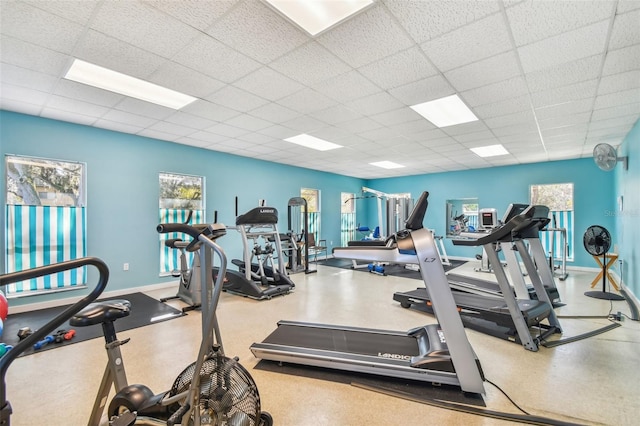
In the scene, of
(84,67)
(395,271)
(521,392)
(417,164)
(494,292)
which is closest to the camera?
(521,392)

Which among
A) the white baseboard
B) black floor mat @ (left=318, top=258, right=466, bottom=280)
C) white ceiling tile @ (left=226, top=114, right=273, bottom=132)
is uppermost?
white ceiling tile @ (left=226, top=114, right=273, bottom=132)

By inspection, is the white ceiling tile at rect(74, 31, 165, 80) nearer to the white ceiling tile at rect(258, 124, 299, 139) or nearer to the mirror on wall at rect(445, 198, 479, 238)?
the white ceiling tile at rect(258, 124, 299, 139)

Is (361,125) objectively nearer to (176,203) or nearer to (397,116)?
(397,116)

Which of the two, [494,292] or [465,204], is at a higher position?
[465,204]

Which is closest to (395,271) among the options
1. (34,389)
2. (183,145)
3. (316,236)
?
(316,236)

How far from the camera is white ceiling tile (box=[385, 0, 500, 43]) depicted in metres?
1.95

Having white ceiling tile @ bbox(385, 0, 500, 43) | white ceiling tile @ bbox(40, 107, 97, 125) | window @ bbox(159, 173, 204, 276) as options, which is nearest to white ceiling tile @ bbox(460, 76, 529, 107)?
white ceiling tile @ bbox(385, 0, 500, 43)

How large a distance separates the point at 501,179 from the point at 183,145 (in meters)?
8.00

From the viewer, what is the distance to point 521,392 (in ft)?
6.95

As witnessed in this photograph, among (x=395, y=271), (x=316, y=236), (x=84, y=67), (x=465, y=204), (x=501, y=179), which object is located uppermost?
(x=84, y=67)

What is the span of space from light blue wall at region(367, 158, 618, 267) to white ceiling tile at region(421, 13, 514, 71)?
250 inches

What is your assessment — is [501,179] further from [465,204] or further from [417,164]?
[417,164]

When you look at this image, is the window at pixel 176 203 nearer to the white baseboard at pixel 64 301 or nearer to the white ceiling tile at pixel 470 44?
the white baseboard at pixel 64 301

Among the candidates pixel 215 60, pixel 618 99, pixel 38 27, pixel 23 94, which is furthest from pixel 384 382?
pixel 23 94
